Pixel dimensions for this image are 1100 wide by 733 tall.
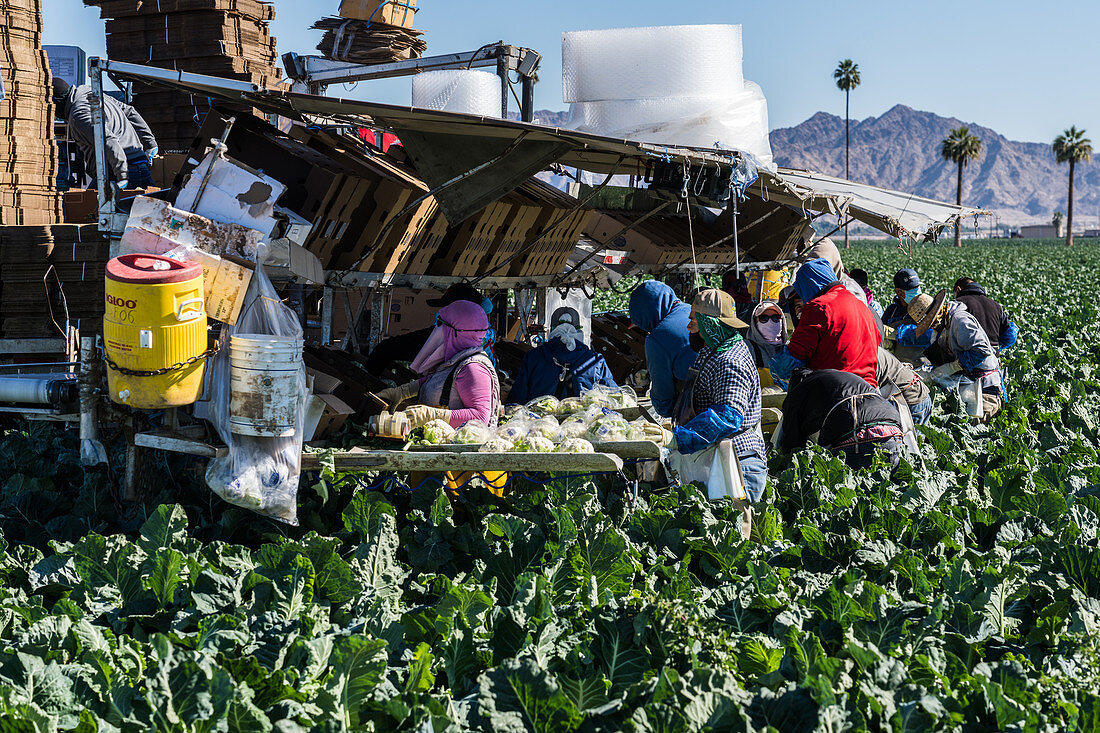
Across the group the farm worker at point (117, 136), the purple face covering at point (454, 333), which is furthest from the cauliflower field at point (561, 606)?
the farm worker at point (117, 136)

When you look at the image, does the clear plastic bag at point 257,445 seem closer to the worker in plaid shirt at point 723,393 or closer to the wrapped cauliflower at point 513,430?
the wrapped cauliflower at point 513,430

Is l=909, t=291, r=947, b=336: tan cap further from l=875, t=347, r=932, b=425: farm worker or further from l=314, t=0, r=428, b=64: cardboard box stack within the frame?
l=314, t=0, r=428, b=64: cardboard box stack

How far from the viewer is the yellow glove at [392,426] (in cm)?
504

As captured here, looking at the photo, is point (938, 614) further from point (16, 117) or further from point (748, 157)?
point (16, 117)

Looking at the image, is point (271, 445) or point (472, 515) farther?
point (472, 515)

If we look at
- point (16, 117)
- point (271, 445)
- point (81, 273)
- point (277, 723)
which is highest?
point (16, 117)

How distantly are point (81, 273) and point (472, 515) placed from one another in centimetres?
318

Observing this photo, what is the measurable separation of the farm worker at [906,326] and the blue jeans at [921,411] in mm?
1343

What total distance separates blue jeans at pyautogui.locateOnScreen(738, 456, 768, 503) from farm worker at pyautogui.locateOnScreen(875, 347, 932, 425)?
1.60 metres

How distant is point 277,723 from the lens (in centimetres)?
296

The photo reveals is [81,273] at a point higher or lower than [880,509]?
higher

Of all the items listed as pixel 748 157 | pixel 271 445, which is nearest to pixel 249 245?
pixel 271 445

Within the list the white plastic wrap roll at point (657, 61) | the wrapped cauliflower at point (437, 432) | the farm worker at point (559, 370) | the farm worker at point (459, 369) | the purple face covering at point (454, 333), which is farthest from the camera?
the white plastic wrap roll at point (657, 61)

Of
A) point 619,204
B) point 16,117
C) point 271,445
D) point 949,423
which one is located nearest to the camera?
point 271,445
